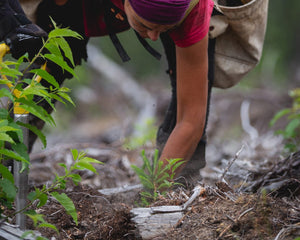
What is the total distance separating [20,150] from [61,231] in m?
0.65

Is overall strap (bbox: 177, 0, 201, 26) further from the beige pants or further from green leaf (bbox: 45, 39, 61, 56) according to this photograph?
green leaf (bbox: 45, 39, 61, 56)

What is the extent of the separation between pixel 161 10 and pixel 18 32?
29.2 inches

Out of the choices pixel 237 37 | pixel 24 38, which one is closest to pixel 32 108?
pixel 24 38

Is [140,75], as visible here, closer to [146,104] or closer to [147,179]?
[146,104]

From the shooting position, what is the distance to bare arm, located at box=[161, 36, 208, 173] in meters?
2.62

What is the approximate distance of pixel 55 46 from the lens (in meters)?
1.81

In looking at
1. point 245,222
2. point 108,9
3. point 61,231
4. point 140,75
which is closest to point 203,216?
point 245,222

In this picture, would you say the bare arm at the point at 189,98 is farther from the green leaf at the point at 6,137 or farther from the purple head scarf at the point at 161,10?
the green leaf at the point at 6,137

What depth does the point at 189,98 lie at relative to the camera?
278cm

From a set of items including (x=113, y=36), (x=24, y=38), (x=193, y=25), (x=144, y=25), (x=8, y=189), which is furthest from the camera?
(x=113, y=36)

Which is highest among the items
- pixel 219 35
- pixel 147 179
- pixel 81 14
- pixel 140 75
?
pixel 81 14

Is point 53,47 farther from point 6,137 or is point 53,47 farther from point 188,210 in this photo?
point 188,210

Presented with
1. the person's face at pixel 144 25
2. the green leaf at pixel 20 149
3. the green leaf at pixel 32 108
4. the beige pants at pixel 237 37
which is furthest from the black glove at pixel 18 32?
the beige pants at pixel 237 37

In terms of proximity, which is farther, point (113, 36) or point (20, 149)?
point (113, 36)
